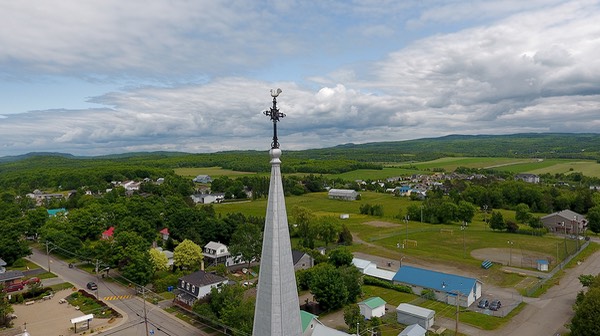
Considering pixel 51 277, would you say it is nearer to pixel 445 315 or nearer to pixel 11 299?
pixel 11 299

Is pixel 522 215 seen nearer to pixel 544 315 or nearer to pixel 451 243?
pixel 451 243

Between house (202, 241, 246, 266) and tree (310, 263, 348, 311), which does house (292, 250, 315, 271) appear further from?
tree (310, 263, 348, 311)

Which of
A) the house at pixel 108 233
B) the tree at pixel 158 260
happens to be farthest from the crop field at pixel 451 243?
the house at pixel 108 233

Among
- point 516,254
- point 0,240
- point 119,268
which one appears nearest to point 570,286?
point 516,254

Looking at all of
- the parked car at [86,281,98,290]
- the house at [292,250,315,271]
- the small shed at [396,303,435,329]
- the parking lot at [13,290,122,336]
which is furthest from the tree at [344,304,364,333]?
the parked car at [86,281,98,290]

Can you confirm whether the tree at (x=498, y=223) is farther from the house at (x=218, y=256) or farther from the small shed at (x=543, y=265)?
the house at (x=218, y=256)

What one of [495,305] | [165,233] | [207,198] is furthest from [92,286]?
[207,198]
